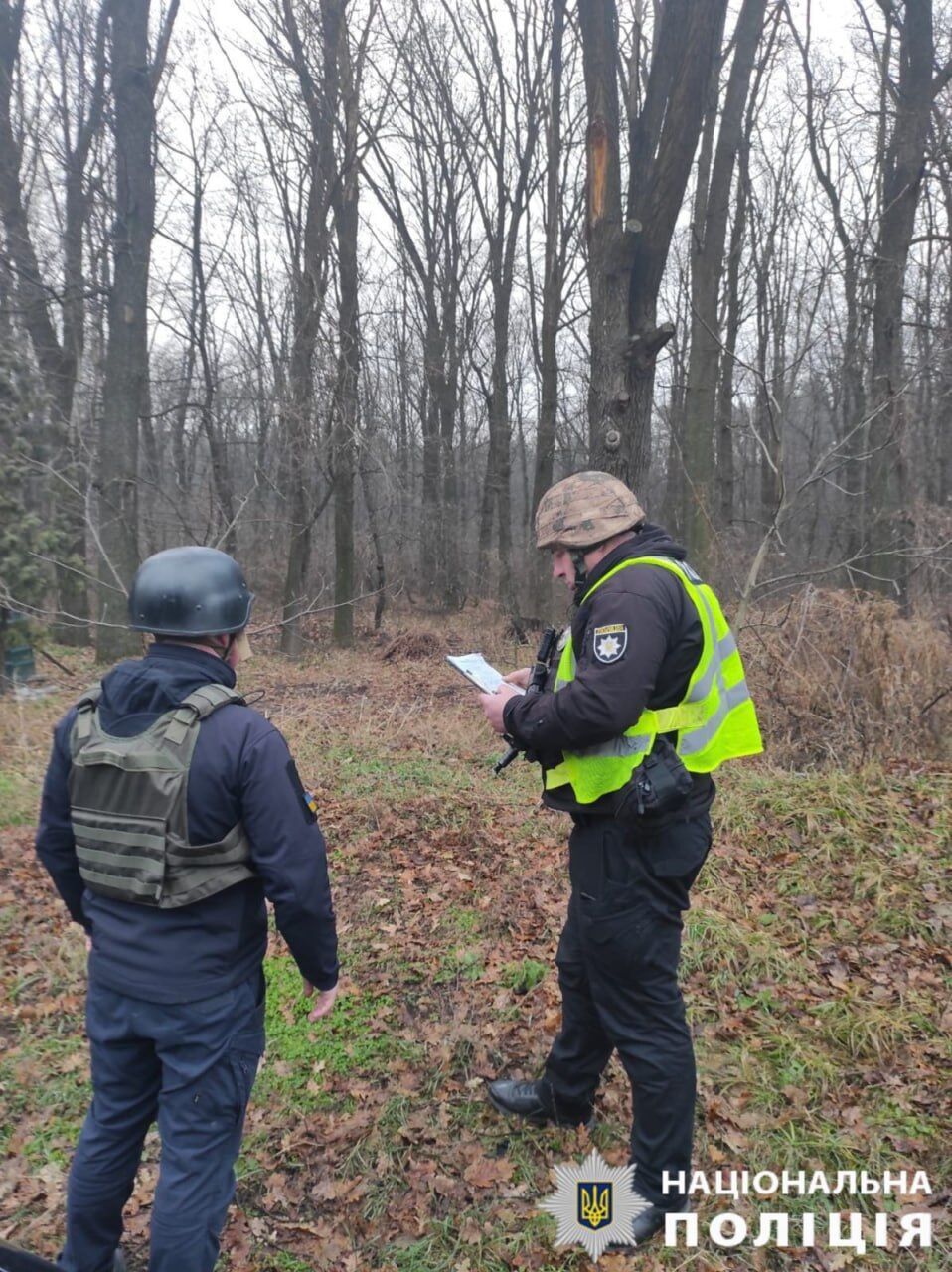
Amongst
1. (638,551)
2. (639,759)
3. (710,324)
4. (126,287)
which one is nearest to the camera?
(639,759)

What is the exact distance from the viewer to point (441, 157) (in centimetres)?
2028

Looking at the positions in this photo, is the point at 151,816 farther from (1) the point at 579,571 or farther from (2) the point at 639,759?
(1) the point at 579,571

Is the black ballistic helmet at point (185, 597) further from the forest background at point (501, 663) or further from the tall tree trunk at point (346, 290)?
the tall tree trunk at point (346, 290)

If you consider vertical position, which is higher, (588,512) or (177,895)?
(588,512)

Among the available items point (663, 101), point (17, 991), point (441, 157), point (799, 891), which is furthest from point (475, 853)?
point (441, 157)

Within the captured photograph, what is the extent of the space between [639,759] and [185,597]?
1.42m

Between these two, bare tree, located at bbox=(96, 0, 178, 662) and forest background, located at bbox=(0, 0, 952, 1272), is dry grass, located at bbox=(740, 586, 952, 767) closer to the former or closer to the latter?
forest background, located at bbox=(0, 0, 952, 1272)

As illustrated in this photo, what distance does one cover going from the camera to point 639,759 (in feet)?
7.73

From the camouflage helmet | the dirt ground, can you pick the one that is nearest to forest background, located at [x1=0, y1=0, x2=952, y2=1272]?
the dirt ground

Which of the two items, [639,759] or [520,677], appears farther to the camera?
[520,677]

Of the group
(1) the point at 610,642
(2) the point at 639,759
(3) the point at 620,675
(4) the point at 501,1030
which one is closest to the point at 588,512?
(1) the point at 610,642

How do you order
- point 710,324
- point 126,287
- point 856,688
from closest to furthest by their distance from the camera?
point 856,688, point 710,324, point 126,287

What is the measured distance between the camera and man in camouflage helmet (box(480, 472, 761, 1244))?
231cm

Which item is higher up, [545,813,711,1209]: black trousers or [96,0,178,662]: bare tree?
[96,0,178,662]: bare tree
